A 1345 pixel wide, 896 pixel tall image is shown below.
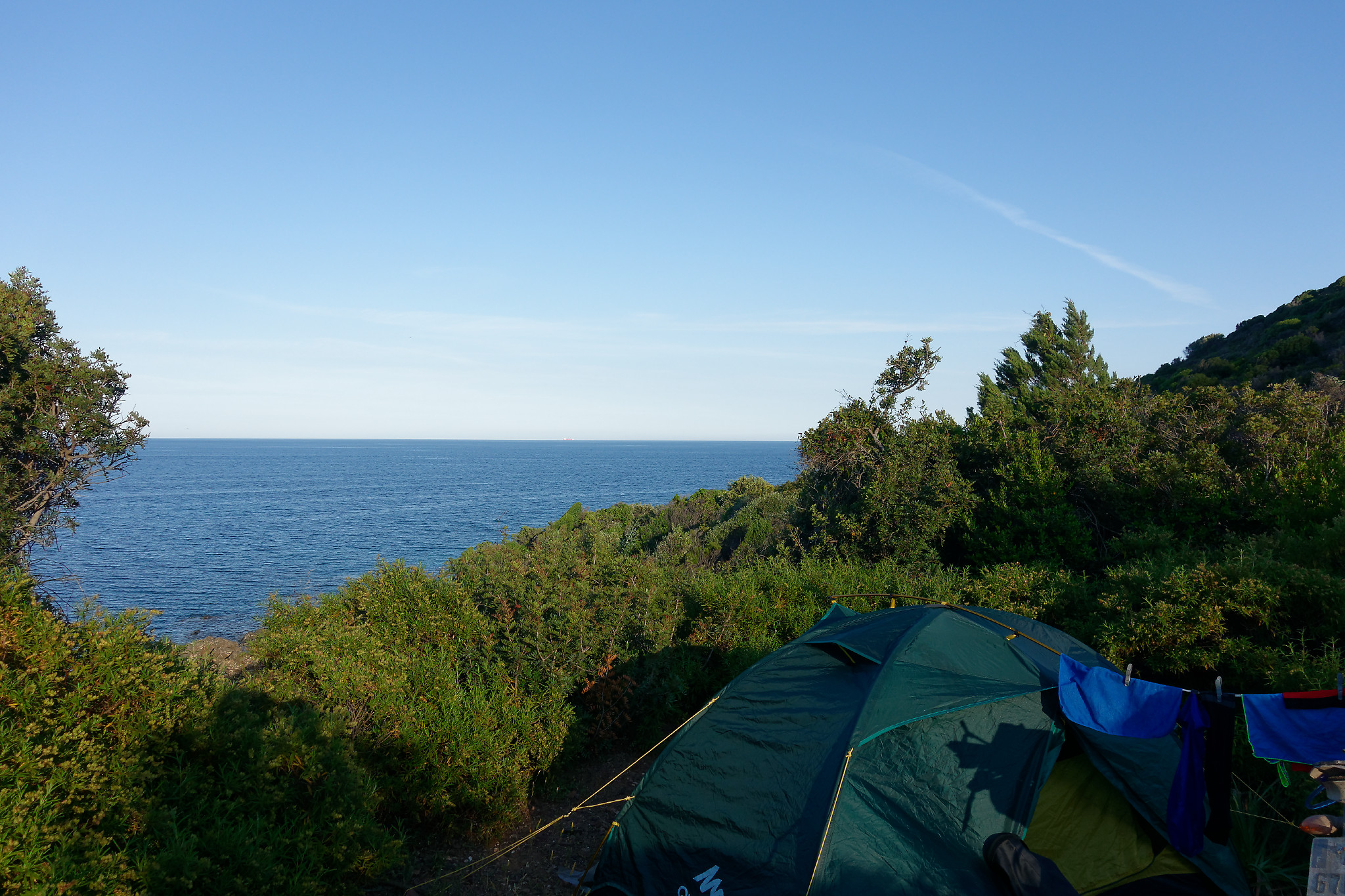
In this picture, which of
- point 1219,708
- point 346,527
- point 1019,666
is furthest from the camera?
point 346,527

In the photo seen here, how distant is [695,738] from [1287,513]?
32.7ft

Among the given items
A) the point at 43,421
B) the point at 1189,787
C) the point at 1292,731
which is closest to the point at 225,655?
the point at 43,421

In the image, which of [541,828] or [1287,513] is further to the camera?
[1287,513]

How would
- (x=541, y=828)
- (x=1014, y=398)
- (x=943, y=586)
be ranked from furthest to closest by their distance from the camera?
(x=1014, y=398), (x=943, y=586), (x=541, y=828)

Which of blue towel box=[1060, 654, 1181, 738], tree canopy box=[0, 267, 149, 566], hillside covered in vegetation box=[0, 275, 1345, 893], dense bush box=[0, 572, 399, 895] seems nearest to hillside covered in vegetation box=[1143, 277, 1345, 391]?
hillside covered in vegetation box=[0, 275, 1345, 893]

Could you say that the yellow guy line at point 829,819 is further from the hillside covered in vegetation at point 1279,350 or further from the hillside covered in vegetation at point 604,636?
the hillside covered in vegetation at point 1279,350

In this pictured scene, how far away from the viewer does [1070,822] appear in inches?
213

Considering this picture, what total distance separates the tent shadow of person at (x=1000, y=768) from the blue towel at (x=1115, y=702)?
540 mm

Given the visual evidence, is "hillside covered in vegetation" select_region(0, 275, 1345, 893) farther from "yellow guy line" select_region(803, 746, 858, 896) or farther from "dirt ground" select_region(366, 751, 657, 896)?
"yellow guy line" select_region(803, 746, 858, 896)

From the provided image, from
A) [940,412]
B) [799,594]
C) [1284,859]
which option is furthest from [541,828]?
[940,412]

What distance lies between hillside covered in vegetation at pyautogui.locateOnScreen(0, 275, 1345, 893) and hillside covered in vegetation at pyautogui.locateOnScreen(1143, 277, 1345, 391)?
9.15m

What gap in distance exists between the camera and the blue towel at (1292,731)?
3.99 metres

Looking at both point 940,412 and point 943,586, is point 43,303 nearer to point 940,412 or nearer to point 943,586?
point 943,586

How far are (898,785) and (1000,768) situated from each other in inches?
32.4
